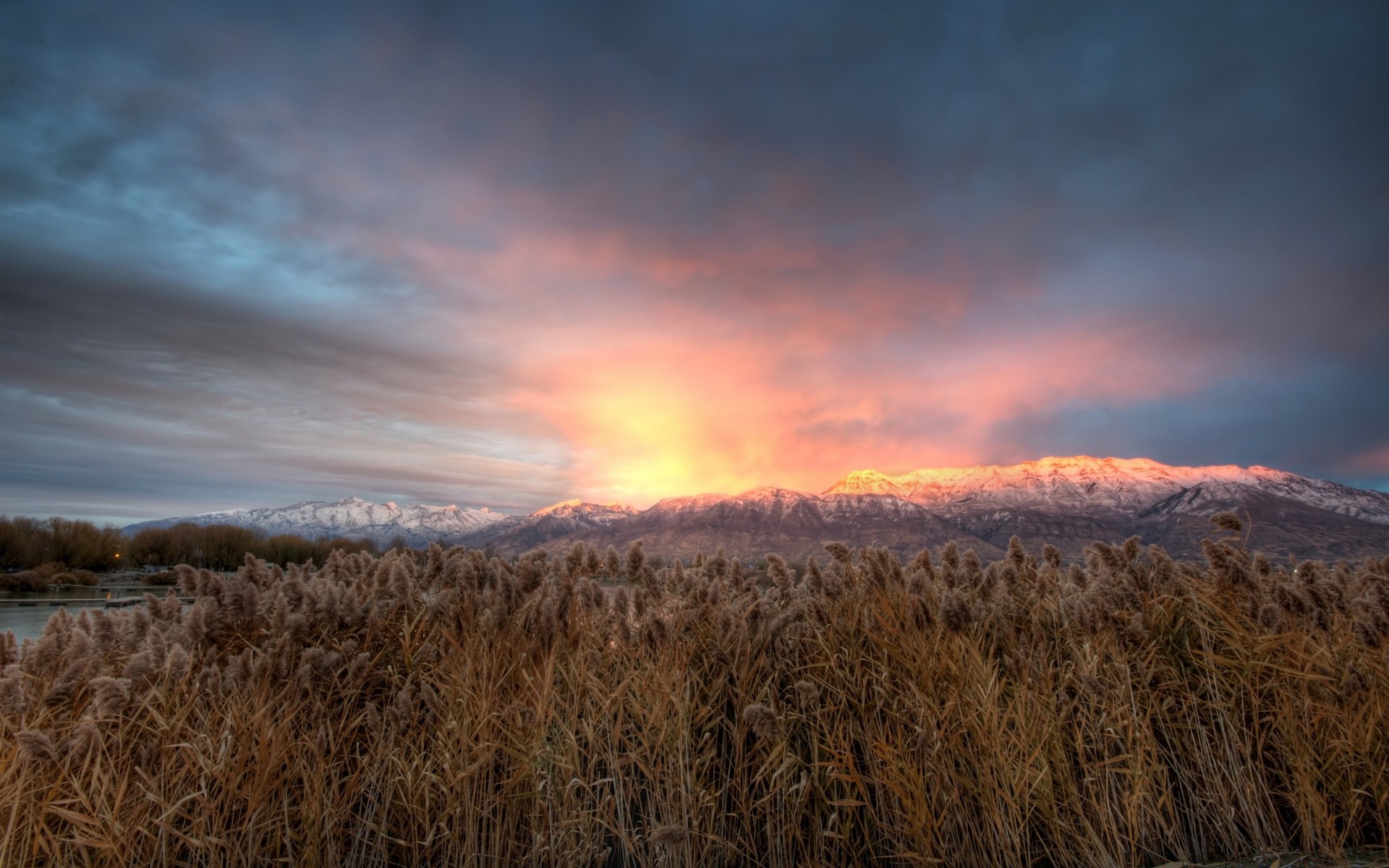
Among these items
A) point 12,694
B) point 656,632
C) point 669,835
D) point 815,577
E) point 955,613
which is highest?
point 815,577

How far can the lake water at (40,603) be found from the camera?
24547 millimetres

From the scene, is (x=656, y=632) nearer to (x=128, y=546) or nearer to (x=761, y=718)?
(x=761, y=718)

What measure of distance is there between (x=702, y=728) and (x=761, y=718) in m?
0.86

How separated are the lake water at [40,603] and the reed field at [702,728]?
74.5 ft

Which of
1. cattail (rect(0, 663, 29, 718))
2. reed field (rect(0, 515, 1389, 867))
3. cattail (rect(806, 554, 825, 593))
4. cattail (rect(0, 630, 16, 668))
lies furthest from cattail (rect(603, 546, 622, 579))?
cattail (rect(0, 630, 16, 668))

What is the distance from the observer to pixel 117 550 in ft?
179

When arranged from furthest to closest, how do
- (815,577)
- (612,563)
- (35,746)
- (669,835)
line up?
1. (612,563)
2. (815,577)
3. (669,835)
4. (35,746)

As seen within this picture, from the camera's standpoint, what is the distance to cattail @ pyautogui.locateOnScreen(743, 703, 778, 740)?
144 inches

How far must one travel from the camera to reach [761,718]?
3771mm

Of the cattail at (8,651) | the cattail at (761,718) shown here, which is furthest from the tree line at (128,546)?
the cattail at (761,718)

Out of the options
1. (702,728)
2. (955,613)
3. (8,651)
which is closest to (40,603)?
(8,651)

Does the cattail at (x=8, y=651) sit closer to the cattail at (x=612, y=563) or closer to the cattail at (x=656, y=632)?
the cattail at (x=612, y=563)

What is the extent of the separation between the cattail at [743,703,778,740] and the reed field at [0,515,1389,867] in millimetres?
19

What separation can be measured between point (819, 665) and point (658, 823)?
61.6 inches
